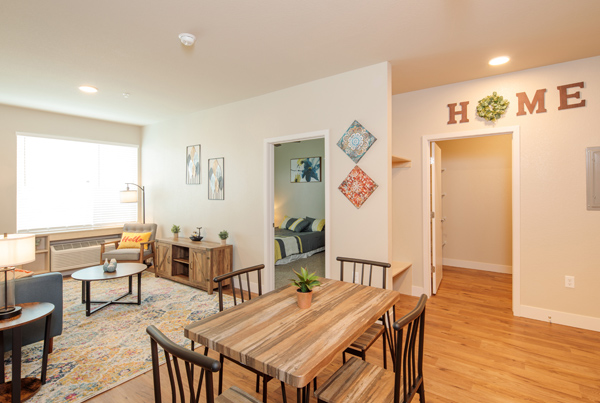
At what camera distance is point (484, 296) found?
156 inches

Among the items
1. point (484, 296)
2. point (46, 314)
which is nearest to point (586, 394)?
point (484, 296)

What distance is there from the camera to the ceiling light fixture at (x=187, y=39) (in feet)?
8.11

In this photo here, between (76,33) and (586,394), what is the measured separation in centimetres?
463

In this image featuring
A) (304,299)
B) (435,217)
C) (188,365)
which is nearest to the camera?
(188,365)

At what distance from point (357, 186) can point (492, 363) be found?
1910 mm

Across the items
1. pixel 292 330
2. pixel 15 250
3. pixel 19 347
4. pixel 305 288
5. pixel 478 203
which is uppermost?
pixel 478 203

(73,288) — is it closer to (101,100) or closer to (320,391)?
(101,100)

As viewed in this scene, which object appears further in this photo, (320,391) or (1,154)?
(1,154)

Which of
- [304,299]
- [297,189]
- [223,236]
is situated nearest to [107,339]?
[223,236]

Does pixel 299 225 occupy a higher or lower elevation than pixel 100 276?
higher

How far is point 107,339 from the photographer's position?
2869 mm

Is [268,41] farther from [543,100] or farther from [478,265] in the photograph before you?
[478,265]

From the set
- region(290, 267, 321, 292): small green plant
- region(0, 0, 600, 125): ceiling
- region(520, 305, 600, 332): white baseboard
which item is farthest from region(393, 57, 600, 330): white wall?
region(290, 267, 321, 292): small green plant

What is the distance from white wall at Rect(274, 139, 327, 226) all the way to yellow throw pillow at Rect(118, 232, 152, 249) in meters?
3.06
